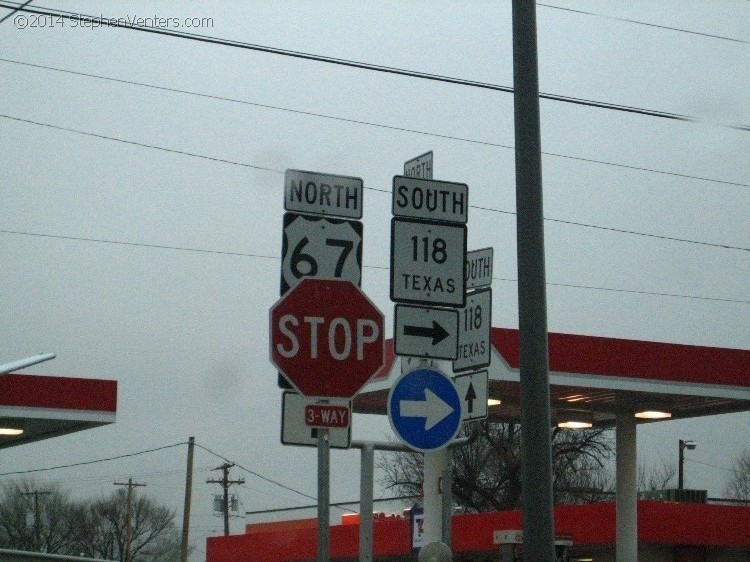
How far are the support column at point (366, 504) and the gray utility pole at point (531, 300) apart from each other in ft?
5.92

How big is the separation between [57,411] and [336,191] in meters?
17.3

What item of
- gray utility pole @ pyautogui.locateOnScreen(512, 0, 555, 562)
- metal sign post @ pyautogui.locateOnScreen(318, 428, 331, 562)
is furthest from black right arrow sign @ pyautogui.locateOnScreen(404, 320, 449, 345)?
metal sign post @ pyautogui.locateOnScreen(318, 428, 331, 562)

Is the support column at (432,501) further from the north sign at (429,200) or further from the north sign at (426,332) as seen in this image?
the north sign at (429,200)

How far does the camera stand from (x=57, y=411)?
2386 cm

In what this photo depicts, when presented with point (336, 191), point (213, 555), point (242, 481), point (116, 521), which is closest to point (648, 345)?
point (336, 191)

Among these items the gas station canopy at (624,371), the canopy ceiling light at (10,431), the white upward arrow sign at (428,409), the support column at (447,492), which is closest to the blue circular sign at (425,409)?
the white upward arrow sign at (428,409)

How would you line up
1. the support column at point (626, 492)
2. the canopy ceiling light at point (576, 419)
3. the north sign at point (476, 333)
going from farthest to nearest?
1. the canopy ceiling light at point (576, 419)
2. the support column at point (626, 492)
3. the north sign at point (476, 333)

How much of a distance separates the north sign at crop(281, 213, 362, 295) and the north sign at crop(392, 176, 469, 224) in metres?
0.78

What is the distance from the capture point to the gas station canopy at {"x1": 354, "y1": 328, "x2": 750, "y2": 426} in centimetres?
1866

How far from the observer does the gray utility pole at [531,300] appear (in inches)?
328

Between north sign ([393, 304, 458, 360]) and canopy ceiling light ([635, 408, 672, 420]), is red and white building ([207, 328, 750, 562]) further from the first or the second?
north sign ([393, 304, 458, 360])

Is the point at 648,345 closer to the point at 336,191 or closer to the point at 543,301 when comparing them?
the point at 543,301

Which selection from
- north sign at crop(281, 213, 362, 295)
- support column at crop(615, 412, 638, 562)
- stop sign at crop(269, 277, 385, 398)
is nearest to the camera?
stop sign at crop(269, 277, 385, 398)

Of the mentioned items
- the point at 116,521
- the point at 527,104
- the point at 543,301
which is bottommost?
the point at 116,521
